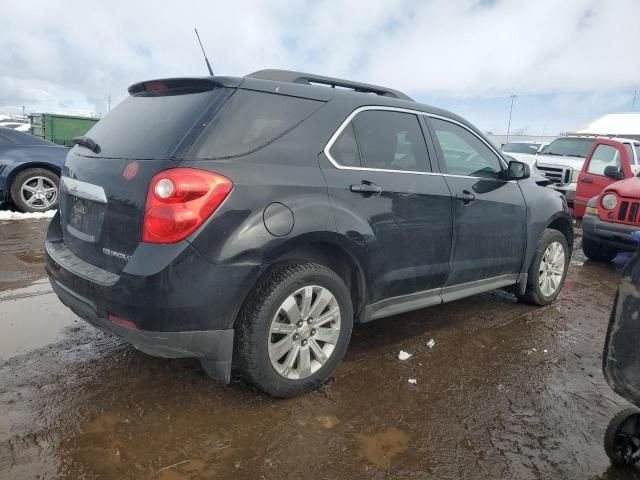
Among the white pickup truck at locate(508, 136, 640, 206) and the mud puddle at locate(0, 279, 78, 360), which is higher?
the white pickup truck at locate(508, 136, 640, 206)

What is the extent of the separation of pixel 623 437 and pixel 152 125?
286 centimetres

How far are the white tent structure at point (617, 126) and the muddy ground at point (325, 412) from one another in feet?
102

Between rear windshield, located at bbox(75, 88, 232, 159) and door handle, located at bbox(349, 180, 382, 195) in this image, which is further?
door handle, located at bbox(349, 180, 382, 195)

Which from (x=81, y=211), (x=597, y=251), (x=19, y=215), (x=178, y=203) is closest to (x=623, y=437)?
(x=178, y=203)

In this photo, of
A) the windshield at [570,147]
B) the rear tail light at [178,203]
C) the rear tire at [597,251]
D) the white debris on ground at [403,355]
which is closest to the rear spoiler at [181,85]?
the rear tail light at [178,203]

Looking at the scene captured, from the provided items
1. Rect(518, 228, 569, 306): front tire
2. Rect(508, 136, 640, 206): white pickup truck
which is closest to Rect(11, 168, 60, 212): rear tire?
Rect(518, 228, 569, 306): front tire

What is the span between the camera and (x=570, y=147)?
12.5m

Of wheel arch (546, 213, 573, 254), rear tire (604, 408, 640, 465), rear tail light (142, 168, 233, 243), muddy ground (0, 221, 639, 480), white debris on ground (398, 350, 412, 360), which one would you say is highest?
rear tail light (142, 168, 233, 243)

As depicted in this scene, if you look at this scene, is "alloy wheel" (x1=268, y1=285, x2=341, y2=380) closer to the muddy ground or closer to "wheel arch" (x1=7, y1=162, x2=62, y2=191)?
the muddy ground

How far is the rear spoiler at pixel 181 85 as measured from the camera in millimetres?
2705

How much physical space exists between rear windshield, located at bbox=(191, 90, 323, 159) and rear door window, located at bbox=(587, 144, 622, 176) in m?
8.88

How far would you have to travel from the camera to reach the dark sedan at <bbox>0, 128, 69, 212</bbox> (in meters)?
7.67

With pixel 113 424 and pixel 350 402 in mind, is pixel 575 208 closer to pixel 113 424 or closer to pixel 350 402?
pixel 350 402

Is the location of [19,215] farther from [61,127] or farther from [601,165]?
[61,127]
